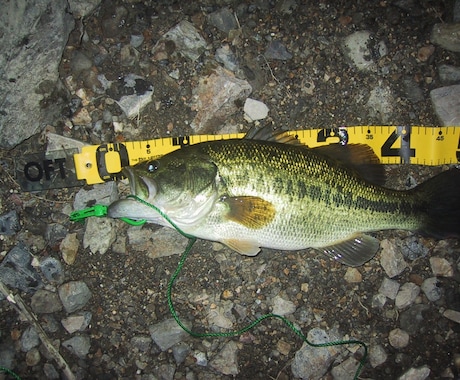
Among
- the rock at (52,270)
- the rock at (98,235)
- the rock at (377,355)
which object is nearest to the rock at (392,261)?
the rock at (377,355)

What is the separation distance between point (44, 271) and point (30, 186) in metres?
0.74

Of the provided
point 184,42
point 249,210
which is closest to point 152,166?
point 249,210

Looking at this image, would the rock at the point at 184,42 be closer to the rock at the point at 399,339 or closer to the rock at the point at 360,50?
the rock at the point at 360,50

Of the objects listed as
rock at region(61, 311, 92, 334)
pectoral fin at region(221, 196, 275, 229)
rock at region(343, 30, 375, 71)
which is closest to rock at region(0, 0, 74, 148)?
rock at region(61, 311, 92, 334)

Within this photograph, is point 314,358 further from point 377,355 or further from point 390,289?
point 390,289

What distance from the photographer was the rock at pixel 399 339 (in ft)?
10.8

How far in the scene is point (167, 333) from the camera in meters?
3.26

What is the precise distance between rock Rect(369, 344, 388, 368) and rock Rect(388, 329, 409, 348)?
109 millimetres

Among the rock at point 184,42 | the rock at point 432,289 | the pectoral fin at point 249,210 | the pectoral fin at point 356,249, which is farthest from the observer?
the rock at point 184,42

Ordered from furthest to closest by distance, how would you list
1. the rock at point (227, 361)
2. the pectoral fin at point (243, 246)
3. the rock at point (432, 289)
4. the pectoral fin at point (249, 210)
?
the rock at point (432, 289), the rock at point (227, 361), the pectoral fin at point (243, 246), the pectoral fin at point (249, 210)

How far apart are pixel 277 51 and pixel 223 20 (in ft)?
1.84

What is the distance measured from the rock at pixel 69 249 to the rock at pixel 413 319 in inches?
113

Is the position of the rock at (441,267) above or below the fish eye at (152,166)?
below

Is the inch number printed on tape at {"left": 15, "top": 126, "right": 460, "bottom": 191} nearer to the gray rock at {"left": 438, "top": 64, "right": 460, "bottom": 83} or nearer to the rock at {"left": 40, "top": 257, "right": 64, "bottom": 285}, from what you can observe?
the gray rock at {"left": 438, "top": 64, "right": 460, "bottom": 83}
